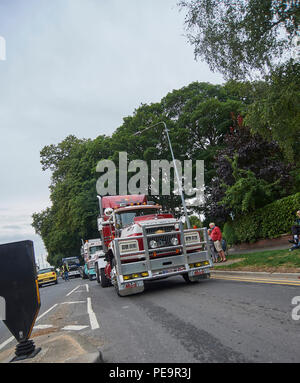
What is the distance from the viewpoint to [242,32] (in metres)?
11.0

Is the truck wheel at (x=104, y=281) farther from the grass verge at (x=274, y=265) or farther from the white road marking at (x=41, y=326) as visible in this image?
the white road marking at (x=41, y=326)

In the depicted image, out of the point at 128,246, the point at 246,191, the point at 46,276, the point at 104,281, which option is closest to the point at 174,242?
the point at 128,246

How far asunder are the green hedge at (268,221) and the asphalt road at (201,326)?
7637 mm

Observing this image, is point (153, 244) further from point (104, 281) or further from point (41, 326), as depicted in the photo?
point (104, 281)

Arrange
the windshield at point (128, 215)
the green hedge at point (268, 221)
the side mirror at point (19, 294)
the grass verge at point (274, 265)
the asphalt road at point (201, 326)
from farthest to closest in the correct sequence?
the green hedge at point (268, 221)
the windshield at point (128, 215)
the grass verge at point (274, 265)
the side mirror at point (19, 294)
the asphalt road at point (201, 326)

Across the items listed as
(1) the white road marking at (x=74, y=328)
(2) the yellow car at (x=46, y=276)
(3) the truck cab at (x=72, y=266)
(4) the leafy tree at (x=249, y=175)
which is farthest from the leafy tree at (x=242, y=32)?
(3) the truck cab at (x=72, y=266)

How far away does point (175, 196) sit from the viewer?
28844mm

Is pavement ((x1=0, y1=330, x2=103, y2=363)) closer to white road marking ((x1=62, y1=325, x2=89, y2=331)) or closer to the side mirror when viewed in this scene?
the side mirror

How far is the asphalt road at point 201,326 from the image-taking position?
381 centimetres

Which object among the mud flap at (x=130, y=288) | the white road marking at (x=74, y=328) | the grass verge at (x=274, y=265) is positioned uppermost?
the grass verge at (x=274, y=265)

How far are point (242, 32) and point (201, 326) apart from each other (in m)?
9.90

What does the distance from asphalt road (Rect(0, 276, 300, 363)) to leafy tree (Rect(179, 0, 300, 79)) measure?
25.5 feet
